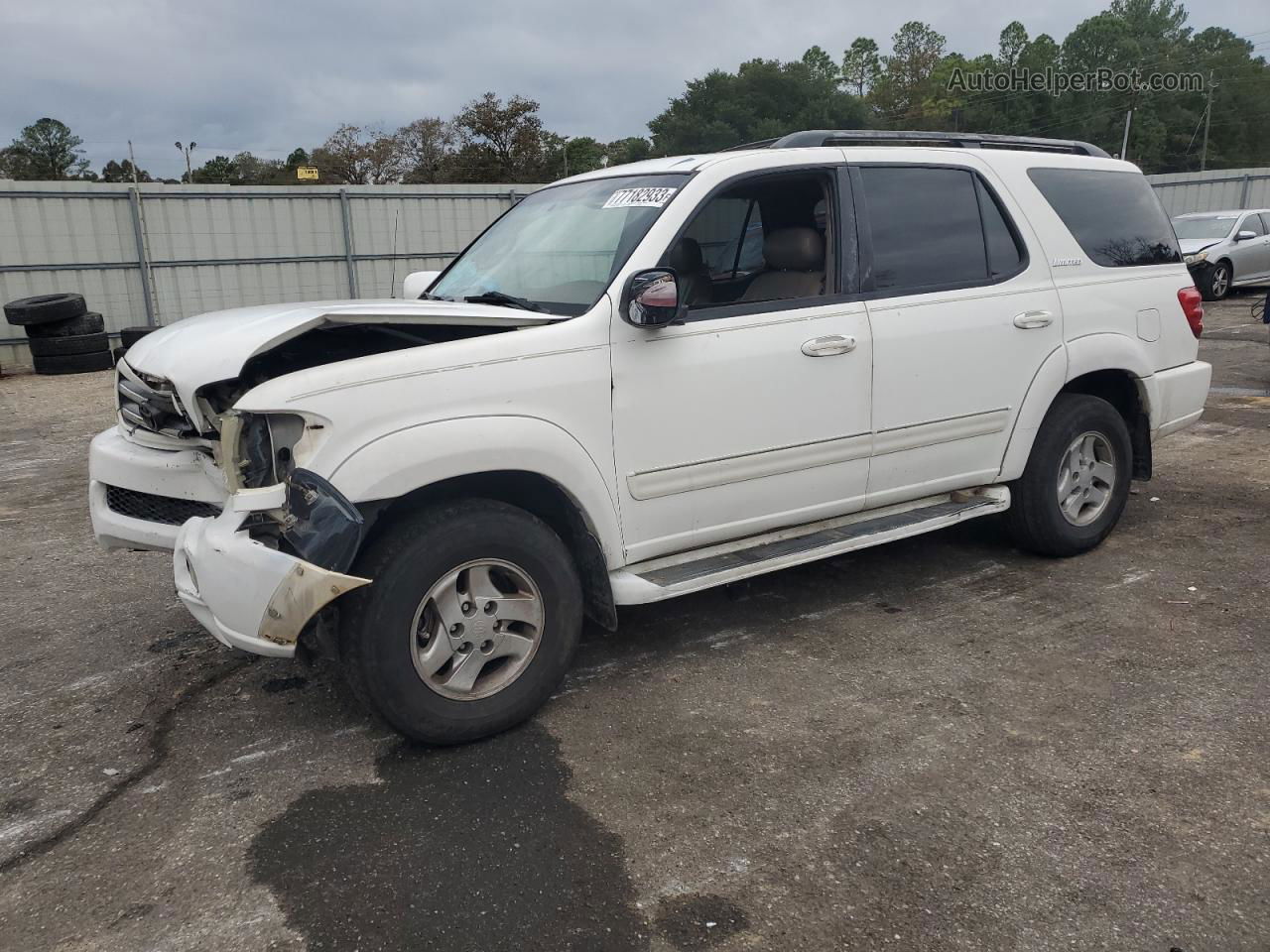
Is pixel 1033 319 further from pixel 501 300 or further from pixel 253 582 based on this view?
pixel 253 582

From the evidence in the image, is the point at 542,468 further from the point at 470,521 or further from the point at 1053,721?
the point at 1053,721

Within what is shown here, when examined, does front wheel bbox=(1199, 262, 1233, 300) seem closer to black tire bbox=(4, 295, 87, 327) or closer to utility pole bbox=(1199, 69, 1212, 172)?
black tire bbox=(4, 295, 87, 327)

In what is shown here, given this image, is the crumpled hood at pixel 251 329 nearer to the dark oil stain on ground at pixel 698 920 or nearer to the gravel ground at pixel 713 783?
the gravel ground at pixel 713 783

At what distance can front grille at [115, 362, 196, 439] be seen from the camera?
337 cm

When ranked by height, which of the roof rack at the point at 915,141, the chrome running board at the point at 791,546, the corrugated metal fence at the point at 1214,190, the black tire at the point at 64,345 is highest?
the corrugated metal fence at the point at 1214,190

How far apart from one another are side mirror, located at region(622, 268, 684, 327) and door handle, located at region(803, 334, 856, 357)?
0.66 m

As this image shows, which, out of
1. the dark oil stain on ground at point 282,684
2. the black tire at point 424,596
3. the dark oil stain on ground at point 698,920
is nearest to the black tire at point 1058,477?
the black tire at point 424,596

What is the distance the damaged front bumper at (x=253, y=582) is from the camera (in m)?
2.81

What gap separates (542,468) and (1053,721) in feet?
6.33

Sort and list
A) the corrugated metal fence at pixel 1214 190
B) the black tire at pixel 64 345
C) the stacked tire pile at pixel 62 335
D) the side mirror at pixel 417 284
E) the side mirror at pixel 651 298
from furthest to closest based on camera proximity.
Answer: the corrugated metal fence at pixel 1214 190 < the black tire at pixel 64 345 < the stacked tire pile at pixel 62 335 < the side mirror at pixel 417 284 < the side mirror at pixel 651 298

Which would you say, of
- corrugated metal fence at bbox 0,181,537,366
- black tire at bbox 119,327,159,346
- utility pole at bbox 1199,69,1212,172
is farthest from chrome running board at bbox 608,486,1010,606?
utility pole at bbox 1199,69,1212,172

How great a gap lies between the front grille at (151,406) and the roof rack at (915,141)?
2456 millimetres

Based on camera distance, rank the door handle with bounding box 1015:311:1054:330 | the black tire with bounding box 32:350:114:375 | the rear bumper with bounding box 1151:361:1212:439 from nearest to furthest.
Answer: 1. the door handle with bounding box 1015:311:1054:330
2. the rear bumper with bounding box 1151:361:1212:439
3. the black tire with bounding box 32:350:114:375

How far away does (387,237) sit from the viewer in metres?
17.5
